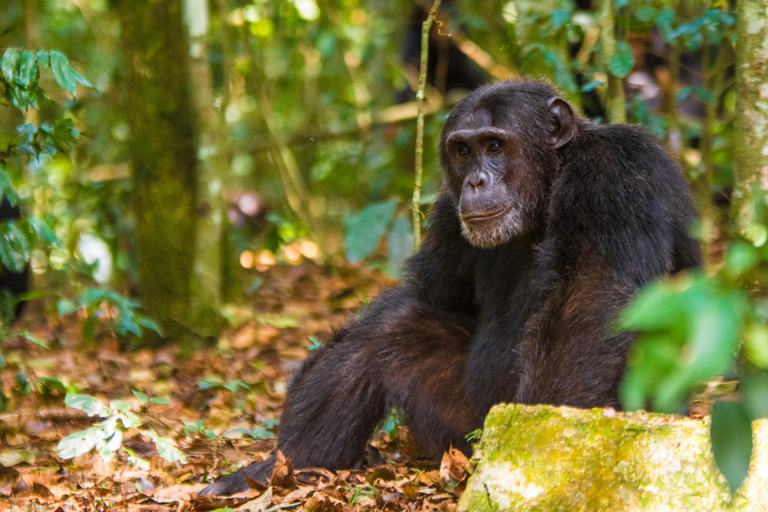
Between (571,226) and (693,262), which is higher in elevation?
(571,226)

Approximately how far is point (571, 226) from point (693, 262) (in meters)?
0.82

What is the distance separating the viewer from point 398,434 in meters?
5.23

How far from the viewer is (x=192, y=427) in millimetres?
5113

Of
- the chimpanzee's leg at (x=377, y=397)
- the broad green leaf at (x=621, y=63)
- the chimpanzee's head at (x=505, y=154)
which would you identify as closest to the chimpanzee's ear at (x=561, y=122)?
the chimpanzee's head at (x=505, y=154)

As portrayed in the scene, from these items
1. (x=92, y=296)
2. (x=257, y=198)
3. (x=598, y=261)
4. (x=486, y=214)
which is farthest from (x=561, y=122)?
(x=257, y=198)

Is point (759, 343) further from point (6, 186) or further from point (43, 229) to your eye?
point (43, 229)

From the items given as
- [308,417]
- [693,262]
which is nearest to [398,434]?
[308,417]

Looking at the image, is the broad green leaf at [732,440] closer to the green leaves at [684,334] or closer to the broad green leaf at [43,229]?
the green leaves at [684,334]

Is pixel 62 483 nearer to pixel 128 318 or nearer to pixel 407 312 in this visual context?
pixel 128 318

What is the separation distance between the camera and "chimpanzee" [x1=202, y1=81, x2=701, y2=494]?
3.76 metres

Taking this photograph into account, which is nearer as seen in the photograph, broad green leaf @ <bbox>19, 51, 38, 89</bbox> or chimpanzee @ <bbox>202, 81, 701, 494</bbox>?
chimpanzee @ <bbox>202, 81, 701, 494</bbox>

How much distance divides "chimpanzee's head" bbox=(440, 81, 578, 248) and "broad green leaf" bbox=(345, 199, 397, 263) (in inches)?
73.7

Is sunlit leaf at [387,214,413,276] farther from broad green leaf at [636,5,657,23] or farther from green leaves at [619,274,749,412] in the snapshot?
green leaves at [619,274,749,412]

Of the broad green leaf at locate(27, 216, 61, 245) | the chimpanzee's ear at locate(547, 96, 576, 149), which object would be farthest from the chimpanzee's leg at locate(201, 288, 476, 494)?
the broad green leaf at locate(27, 216, 61, 245)
